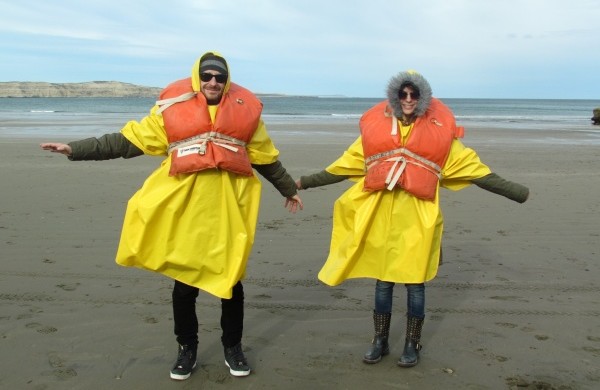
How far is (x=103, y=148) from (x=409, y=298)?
2263 millimetres

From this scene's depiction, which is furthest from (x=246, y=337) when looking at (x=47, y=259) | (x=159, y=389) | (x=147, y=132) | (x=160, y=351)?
(x=47, y=259)

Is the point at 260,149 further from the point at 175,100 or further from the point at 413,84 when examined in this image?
the point at 413,84

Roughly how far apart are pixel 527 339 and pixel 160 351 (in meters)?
2.72

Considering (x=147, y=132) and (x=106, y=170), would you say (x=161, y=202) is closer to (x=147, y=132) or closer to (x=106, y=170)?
(x=147, y=132)

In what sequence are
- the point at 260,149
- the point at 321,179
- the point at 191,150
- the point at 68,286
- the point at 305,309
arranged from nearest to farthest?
the point at 191,150 → the point at 260,149 → the point at 321,179 → the point at 305,309 → the point at 68,286

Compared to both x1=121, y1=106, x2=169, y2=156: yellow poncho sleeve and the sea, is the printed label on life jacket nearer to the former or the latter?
x1=121, y1=106, x2=169, y2=156: yellow poncho sleeve

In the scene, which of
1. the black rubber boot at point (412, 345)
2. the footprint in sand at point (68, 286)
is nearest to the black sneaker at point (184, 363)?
the black rubber boot at point (412, 345)

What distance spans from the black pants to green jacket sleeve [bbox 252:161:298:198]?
788 millimetres

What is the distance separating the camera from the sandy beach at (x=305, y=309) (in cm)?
412

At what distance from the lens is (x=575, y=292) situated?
5.78 meters

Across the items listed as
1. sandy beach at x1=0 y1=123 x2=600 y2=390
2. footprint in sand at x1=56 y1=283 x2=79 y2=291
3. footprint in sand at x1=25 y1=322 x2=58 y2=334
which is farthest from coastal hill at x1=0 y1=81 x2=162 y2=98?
footprint in sand at x1=25 y1=322 x2=58 y2=334

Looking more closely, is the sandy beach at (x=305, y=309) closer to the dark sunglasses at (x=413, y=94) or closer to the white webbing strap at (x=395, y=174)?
the white webbing strap at (x=395, y=174)

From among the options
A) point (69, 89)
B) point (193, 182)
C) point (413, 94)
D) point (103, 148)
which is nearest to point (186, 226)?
point (193, 182)

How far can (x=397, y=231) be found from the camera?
166 inches
